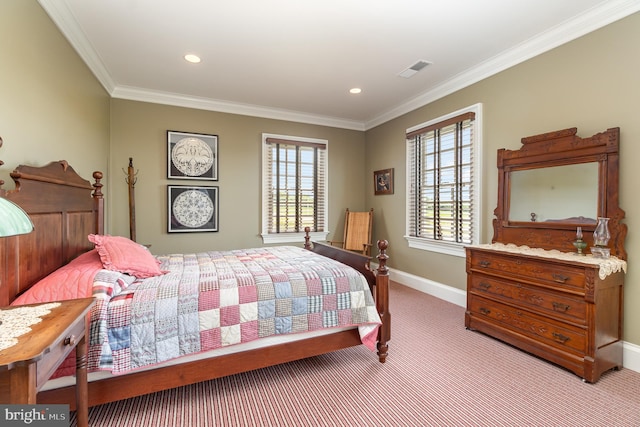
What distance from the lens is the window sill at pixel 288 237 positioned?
4566 mm

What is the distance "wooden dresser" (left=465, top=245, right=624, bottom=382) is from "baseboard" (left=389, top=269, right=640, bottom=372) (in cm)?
6

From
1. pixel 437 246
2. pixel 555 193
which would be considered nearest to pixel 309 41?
pixel 555 193

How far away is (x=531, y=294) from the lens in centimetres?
239

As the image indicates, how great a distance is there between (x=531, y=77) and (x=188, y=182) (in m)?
4.20

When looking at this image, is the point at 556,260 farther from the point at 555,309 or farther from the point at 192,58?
the point at 192,58

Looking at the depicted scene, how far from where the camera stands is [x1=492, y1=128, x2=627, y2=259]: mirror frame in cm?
224

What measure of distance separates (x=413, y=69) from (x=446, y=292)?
2720 millimetres

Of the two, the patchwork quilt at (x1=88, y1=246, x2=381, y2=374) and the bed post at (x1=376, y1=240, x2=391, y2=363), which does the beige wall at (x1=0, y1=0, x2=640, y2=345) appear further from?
the bed post at (x1=376, y1=240, x2=391, y2=363)

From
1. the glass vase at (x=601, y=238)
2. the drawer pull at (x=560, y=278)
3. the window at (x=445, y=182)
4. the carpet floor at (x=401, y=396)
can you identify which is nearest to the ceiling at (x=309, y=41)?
the window at (x=445, y=182)

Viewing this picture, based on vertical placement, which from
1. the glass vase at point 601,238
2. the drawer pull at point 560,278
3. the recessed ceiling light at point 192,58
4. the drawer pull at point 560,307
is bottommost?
the drawer pull at point 560,307

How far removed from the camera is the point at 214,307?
71.1 inches

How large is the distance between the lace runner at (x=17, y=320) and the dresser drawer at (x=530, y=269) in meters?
3.08

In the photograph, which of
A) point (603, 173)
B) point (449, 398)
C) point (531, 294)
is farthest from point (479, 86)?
point (449, 398)

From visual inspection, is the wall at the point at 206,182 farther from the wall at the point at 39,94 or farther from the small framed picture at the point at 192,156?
the wall at the point at 39,94
